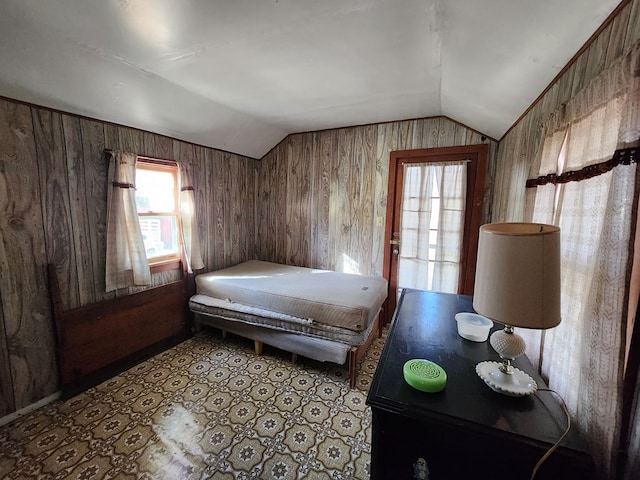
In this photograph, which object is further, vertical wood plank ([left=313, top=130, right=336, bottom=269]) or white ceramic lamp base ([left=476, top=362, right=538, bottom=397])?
vertical wood plank ([left=313, top=130, right=336, bottom=269])

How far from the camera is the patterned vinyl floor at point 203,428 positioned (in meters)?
1.51

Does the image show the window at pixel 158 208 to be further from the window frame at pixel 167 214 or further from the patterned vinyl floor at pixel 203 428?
the patterned vinyl floor at pixel 203 428

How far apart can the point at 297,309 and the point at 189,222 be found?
1.55 metres

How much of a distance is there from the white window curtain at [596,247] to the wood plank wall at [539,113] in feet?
0.37

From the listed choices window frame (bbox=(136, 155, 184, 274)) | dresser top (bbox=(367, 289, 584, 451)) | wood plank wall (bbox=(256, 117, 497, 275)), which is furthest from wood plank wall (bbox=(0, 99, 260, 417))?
dresser top (bbox=(367, 289, 584, 451))

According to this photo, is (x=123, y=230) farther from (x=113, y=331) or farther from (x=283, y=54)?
(x=283, y=54)

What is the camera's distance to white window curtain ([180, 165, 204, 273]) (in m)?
2.86

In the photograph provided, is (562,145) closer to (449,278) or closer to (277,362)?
(449,278)

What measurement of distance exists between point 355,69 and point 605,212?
168 cm

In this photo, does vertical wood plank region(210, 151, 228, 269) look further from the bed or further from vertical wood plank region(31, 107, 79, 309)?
vertical wood plank region(31, 107, 79, 309)

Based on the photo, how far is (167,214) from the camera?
2834 millimetres

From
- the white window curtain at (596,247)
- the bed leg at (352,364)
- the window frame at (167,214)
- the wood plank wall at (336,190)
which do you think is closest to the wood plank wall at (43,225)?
the window frame at (167,214)

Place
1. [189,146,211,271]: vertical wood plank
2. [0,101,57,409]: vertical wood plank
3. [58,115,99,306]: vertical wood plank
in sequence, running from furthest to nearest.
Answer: [189,146,211,271]: vertical wood plank
[58,115,99,306]: vertical wood plank
[0,101,57,409]: vertical wood plank

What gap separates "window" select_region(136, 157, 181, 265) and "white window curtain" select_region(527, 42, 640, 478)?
3.06 metres
